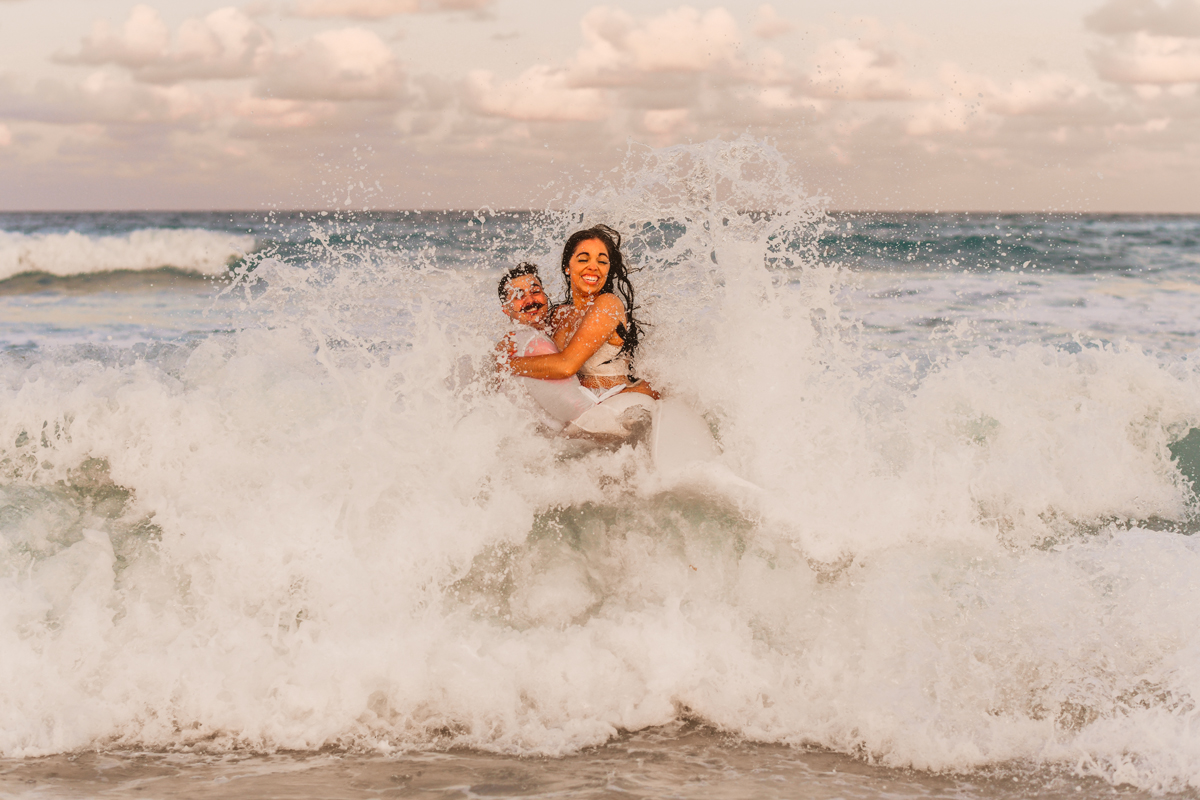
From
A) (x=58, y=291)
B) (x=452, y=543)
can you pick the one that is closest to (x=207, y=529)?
(x=452, y=543)

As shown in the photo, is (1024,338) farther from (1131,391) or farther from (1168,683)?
(1168,683)

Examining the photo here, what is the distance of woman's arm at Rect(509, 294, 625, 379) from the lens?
16.3ft

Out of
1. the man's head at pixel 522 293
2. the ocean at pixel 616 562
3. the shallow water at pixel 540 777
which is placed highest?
the man's head at pixel 522 293

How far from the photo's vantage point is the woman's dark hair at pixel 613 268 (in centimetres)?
525

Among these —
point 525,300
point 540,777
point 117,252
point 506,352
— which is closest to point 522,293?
point 525,300

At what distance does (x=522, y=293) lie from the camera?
524 centimetres

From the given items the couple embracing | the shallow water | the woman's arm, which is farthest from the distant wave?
the shallow water

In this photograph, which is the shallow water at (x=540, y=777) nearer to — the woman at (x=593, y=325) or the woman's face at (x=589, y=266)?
the woman at (x=593, y=325)

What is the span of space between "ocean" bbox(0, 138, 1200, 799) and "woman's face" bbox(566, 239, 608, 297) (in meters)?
0.52

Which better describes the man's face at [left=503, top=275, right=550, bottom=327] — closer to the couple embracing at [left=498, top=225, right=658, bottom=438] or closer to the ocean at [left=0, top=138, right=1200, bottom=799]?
the couple embracing at [left=498, top=225, right=658, bottom=438]

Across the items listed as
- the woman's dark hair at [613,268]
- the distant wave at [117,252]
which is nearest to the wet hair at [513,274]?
the woman's dark hair at [613,268]

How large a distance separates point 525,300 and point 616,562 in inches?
58.2

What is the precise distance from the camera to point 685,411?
17.3 feet

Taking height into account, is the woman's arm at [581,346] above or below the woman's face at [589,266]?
below
